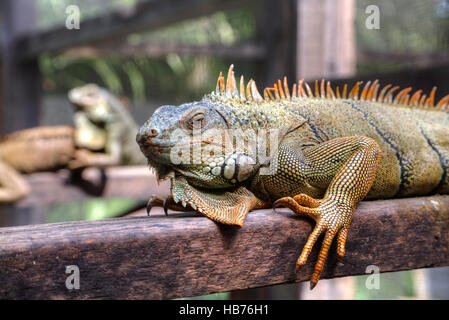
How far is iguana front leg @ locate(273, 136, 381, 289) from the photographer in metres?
1.41

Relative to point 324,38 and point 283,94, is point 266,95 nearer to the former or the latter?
→ point 283,94

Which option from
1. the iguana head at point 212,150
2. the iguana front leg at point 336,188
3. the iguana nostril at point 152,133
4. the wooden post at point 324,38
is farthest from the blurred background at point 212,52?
the iguana front leg at point 336,188

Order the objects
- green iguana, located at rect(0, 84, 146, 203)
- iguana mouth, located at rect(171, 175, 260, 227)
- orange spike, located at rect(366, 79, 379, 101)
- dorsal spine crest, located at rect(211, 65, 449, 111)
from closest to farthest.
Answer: iguana mouth, located at rect(171, 175, 260, 227) → dorsal spine crest, located at rect(211, 65, 449, 111) → orange spike, located at rect(366, 79, 379, 101) → green iguana, located at rect(0, 84, 146, 203)

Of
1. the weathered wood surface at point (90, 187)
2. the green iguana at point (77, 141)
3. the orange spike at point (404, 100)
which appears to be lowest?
the weathered wood surface at point (90, 187)

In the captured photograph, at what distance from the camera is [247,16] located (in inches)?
154

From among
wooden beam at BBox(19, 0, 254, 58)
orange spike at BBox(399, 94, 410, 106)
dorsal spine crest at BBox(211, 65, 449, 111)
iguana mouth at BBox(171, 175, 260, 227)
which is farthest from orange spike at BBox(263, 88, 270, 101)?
wooden beam at BBox(19, 0, 254, 58)

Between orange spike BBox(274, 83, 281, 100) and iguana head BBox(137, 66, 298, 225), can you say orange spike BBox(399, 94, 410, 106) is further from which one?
iguana head BBox(137, 66, 298, 225)

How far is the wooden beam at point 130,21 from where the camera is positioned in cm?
326

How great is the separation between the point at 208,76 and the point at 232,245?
2.79 m

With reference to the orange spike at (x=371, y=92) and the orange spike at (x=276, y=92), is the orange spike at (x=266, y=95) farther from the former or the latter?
the orange spike at (x=371, y=92)

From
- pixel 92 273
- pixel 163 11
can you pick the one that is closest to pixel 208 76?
pixel 163 11

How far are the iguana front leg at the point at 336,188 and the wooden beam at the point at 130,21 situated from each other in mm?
1949
